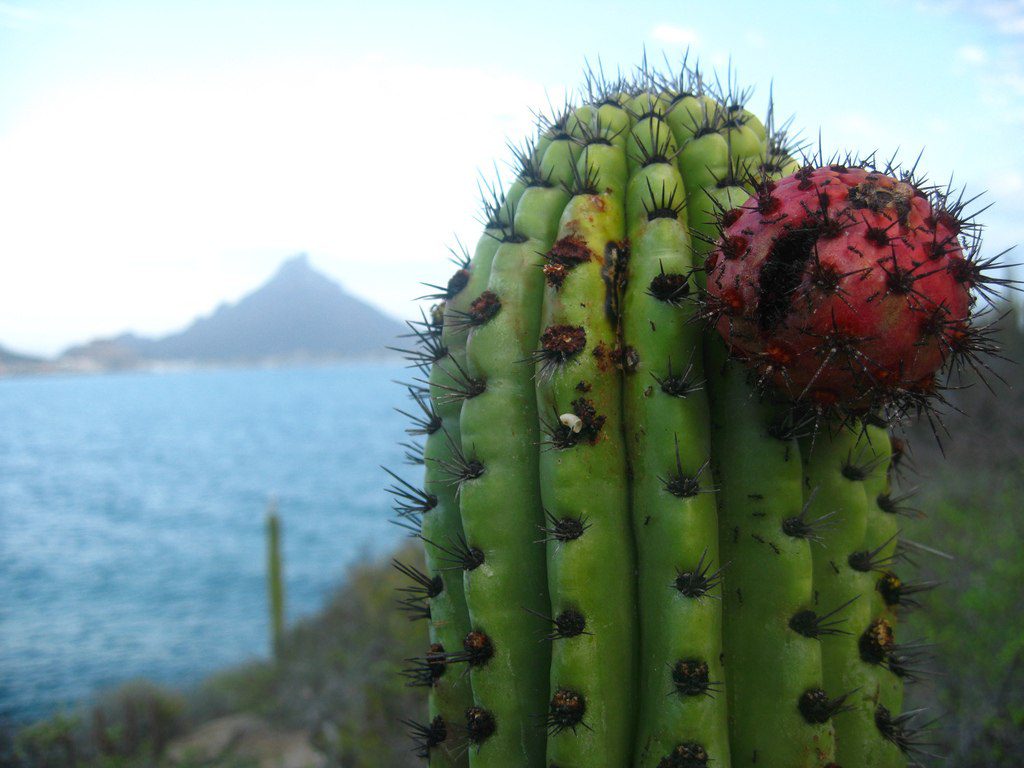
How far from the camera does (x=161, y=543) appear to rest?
2556 centimetres

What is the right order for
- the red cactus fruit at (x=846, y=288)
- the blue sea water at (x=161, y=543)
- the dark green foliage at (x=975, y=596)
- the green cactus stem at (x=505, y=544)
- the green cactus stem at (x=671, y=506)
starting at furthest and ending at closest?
the blue sea water at (x=161, y=543), the dark green foliage at (x=975, y=596), the green cactus stem at (x=505, y=544), the green cactus stem at (x=671, y=506), the red cactus fruit at (x=846, y=288)

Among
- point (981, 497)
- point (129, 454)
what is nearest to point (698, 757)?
point (981, 497)

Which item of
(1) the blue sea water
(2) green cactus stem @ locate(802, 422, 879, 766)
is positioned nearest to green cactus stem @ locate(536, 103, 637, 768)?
(2) green cactus stem @ locate(802, 422, 879, 766)

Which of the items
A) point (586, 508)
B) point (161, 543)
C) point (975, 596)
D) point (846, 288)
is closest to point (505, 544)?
point (586, 508)

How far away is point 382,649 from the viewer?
10.0m

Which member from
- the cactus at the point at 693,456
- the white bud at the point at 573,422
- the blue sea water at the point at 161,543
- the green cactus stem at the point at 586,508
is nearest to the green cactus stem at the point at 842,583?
the cactus at the point at 693,456

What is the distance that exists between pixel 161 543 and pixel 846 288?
27.1 metres

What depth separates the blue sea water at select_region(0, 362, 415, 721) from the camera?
14922mm

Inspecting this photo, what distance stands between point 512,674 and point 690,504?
643 mm

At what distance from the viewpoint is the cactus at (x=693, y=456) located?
68.9 inches

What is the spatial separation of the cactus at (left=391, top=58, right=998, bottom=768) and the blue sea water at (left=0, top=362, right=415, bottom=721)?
2584 millimetres

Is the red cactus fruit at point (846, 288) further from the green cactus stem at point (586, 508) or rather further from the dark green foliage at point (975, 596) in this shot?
the green cactus stem at point (586, 508)

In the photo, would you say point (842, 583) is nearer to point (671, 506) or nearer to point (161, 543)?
point (671, 506)

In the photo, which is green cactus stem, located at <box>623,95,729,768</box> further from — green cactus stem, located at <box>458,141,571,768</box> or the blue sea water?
the blue sea water
